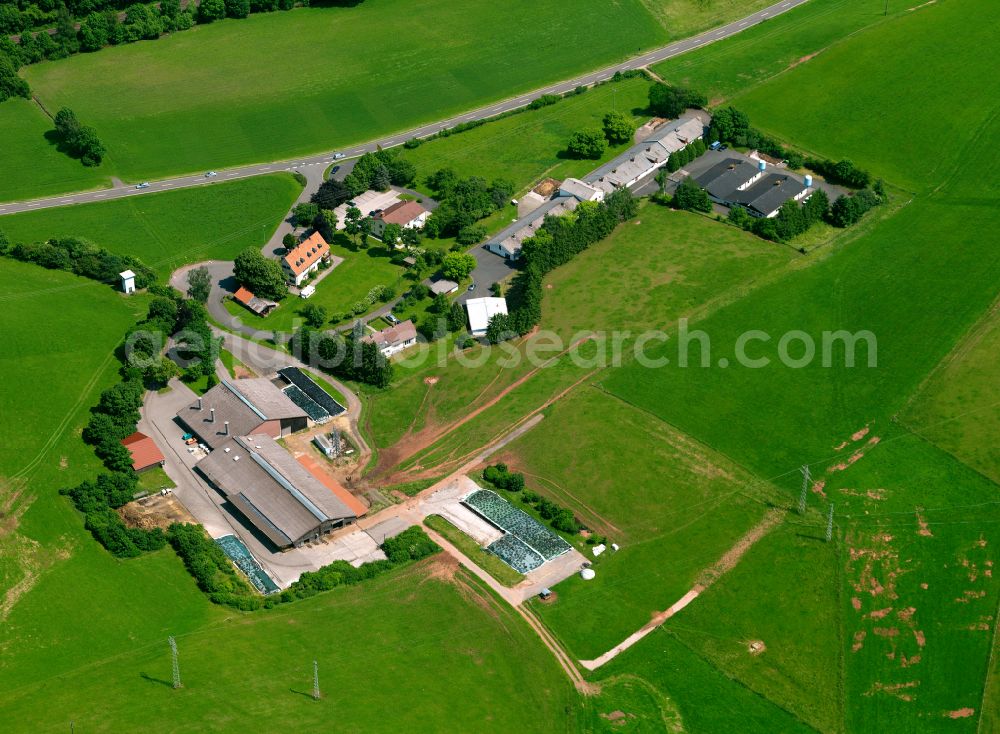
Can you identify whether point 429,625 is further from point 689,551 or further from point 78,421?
point 78,421

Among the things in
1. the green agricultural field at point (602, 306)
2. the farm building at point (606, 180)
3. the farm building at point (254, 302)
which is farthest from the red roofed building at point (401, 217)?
the green agricultural field at point (602, 306)

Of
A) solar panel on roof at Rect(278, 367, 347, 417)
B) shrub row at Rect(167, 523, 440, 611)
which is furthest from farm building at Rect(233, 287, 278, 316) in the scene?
shrub row at Rect(167, 523, 440, 611)

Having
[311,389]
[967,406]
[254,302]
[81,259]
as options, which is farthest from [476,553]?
[81,259]

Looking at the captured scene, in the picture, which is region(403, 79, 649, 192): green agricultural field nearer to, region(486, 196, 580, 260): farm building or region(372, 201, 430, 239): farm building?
region(486, 196, 580, 260): farm building

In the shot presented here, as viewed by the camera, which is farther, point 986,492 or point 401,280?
point 401,280

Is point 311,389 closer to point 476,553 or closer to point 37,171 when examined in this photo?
point 476,553

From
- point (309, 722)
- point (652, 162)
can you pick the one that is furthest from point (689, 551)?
point (652, 162)
